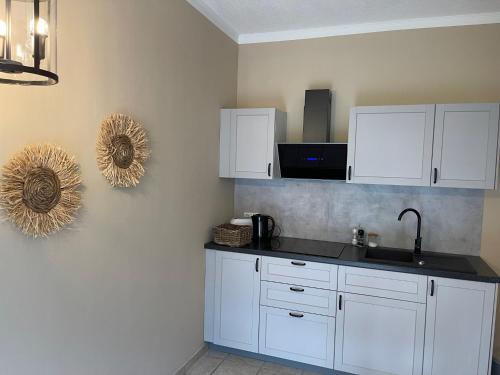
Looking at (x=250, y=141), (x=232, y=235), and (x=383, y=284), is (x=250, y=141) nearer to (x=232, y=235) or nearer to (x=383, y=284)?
(x=232, y=235)

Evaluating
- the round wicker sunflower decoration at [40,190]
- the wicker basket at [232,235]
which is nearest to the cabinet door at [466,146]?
the wicker basket at [232,235]

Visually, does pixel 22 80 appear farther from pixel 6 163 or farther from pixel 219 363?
pixel 219 363

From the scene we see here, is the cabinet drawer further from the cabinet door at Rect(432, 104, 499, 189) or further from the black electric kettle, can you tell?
the cabinet door at Rect(432, 104, 499, 189)

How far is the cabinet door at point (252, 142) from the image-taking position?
312cm

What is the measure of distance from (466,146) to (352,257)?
1.14 m

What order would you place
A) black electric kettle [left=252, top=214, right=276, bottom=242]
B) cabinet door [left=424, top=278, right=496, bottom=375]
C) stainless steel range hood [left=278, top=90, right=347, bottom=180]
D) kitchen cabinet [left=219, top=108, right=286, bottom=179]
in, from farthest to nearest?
black electric kettle [left=252, top=214, right=276, bottom=242]
kitchen cabinet [left=219, top=108, right=286, bottom=179]
stainless steel range hood [left=278, top=90, right=347, bottom=180]
cabinet door [left=424, top=278, right=496, bottom=375]

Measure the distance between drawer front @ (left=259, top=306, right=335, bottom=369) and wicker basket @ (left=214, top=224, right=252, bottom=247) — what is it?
559 millimetres

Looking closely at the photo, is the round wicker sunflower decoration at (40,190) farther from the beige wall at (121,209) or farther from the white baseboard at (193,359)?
the white baseboard at (193,359)

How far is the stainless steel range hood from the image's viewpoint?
2.98 m

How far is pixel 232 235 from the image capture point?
2.99m

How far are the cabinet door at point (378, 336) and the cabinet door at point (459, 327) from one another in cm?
8

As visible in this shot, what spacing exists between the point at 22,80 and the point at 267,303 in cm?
236

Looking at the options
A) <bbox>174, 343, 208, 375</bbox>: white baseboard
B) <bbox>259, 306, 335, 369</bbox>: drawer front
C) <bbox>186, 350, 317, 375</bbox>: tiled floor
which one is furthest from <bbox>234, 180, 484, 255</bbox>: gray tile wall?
<bbox>174, 343, 208, 375</bbox>: white baseboard

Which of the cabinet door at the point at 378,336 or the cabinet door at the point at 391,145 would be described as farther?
the cabinet door at the point at 391,145
